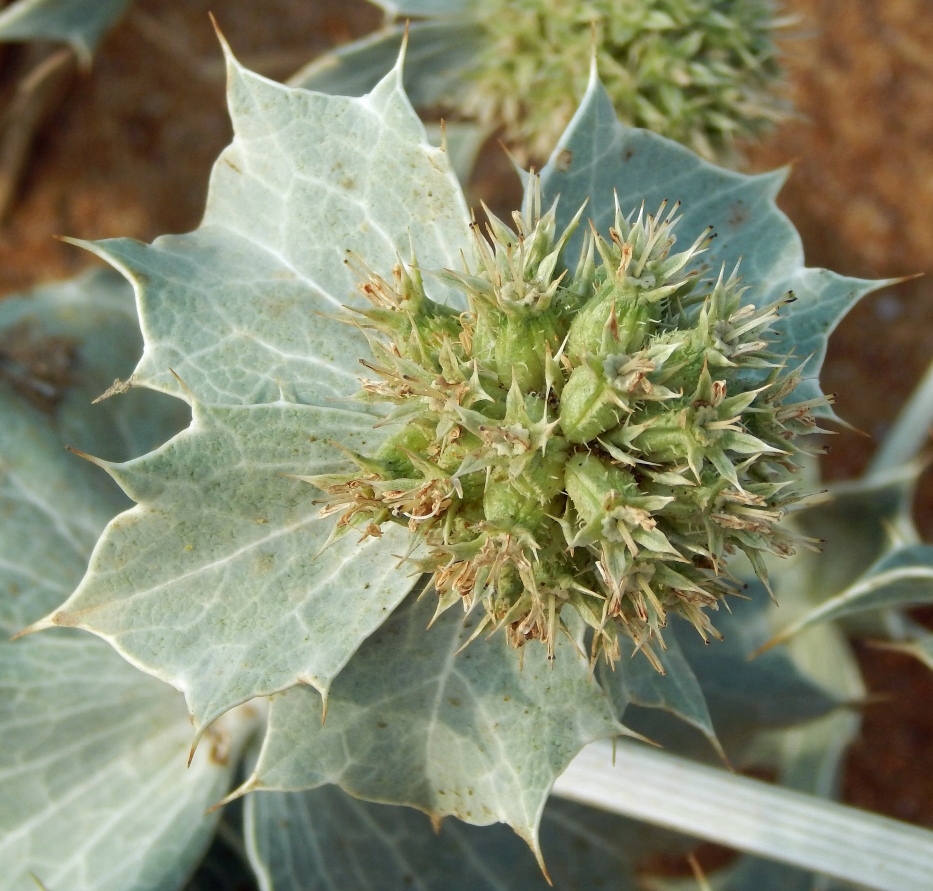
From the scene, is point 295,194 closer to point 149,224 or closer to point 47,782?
point 47,782

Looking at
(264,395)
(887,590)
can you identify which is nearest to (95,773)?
(264,395)

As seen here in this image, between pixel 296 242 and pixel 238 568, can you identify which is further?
pixel 296 242

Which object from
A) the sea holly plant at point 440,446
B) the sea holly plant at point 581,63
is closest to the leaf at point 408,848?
the sea holly plant at point 440,446

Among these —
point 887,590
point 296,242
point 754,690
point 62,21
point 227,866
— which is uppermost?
point 62,21

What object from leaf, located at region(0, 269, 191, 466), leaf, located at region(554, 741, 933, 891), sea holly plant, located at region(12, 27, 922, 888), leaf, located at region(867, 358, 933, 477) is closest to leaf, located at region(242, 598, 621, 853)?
sea holly plant, located at region(12, 27, 922, 888)

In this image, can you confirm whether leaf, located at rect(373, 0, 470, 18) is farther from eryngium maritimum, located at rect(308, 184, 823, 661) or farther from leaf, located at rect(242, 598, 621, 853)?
leaf, located at rect(242, 598, 621, 853)

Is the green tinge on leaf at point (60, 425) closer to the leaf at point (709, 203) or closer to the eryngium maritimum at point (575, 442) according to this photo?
the eryngium maritimum at point (575, 442)

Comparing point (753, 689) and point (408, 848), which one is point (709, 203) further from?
point (408, 848)
